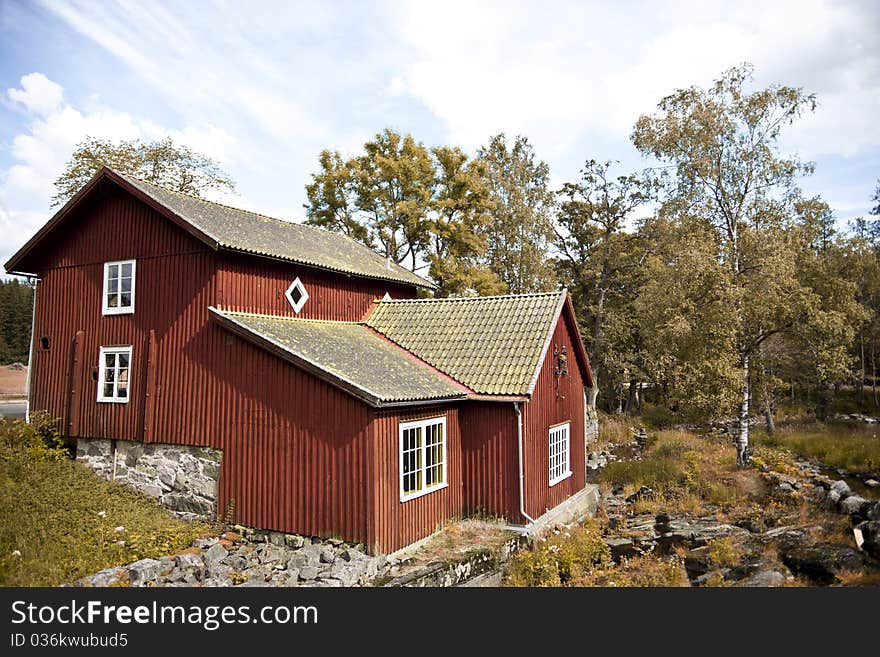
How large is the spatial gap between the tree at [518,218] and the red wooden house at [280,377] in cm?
1313

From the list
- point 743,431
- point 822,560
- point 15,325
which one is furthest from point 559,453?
point 15,325

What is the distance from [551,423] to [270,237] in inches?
343

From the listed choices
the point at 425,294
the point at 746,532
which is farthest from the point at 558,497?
the point at 425,294

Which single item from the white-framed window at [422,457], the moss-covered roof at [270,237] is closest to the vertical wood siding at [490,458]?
the white-framed window at [422,457]

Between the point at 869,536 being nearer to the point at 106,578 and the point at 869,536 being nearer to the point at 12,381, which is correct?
the point at 106,578

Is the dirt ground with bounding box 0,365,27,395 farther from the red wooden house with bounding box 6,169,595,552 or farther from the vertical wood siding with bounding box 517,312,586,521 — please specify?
the vertical wood siding with bounding box 517,312,586,521

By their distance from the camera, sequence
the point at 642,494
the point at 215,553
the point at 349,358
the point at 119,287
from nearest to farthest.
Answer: the point at 215,553 < the point at 349,358 < the point at 119,287 < the point at 642,494

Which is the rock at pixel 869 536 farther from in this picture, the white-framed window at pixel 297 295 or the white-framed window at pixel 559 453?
the white-framed window at pixel 297 295

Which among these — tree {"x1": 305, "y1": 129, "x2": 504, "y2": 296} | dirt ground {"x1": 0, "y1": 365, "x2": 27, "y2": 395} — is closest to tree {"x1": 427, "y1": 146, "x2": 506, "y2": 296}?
tree {"x1": 305, "y1": 129, "x2": 504, "y2": 296}

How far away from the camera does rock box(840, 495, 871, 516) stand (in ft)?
46.4

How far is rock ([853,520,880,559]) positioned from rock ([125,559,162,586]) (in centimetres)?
1355

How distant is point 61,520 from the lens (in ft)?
36.4

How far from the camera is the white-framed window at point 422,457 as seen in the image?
11.3m

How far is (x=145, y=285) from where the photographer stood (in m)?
13.7
